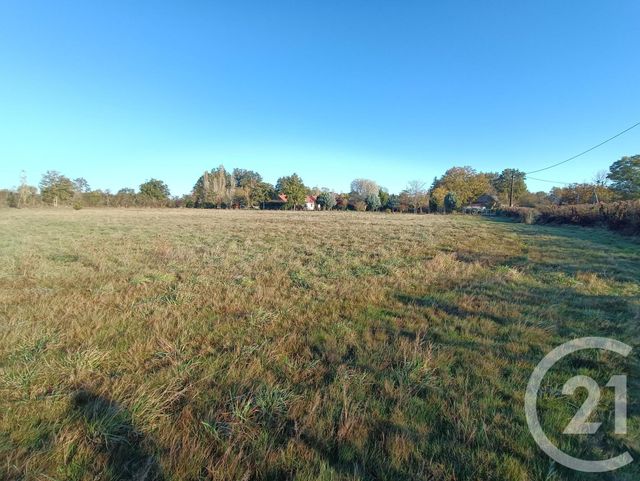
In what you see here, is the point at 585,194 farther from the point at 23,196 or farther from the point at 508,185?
the point at 23,196

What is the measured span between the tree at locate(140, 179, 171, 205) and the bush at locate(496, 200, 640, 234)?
92.0 metres

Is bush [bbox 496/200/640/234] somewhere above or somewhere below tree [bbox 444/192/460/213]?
below

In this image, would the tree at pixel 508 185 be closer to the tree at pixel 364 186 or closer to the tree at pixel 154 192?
the tree at pixel 364 186


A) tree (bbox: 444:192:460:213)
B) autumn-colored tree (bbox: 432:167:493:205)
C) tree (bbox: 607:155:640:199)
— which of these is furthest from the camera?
autumn-colored tree (bbox: 432:167:493:205)

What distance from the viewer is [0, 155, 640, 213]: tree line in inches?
2328

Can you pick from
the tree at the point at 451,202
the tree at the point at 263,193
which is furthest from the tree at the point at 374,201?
the tree at the point at 263,193

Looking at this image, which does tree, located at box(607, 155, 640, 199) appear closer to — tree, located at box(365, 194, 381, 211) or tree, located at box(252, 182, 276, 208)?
tree, located at box(365, 194, 381, 211)

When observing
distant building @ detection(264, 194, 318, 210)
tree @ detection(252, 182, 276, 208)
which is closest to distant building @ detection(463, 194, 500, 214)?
distant building @ detection(264, 194, 318, 210)

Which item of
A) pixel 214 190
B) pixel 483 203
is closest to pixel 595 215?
pixel 483 203

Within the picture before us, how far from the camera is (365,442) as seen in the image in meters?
2.15

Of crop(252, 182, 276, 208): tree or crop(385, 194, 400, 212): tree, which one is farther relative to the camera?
crop(252, 182, 276, 208): tree

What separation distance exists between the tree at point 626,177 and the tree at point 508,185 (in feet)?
72.3

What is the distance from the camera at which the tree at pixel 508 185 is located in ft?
271

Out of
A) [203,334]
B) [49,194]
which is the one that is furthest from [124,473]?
[49,194]
